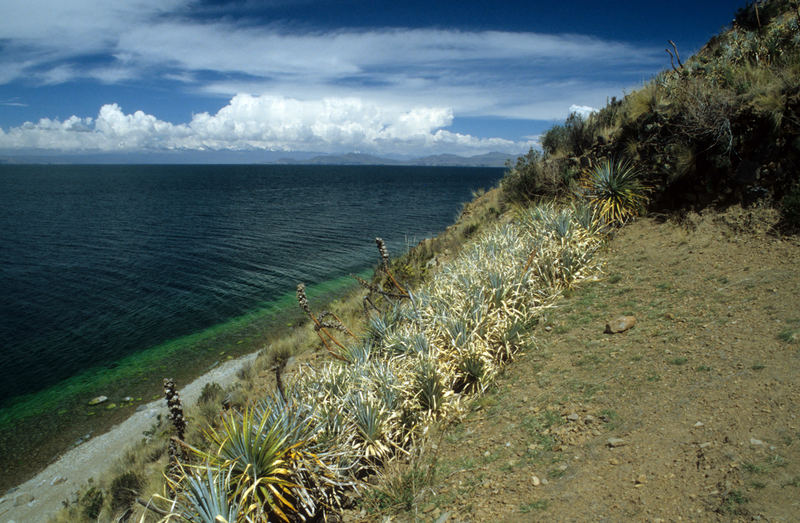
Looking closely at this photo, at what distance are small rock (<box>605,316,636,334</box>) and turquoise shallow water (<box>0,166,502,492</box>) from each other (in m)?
11.2

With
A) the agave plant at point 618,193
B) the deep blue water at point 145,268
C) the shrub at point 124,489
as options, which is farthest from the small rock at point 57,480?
the agave plant at point 618,193

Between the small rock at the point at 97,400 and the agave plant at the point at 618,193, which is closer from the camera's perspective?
the agave plant at the point at 618,193

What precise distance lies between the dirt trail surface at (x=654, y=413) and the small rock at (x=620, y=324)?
0.33 feet

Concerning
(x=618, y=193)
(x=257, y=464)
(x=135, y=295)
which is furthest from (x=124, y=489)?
(x=135, y=295)

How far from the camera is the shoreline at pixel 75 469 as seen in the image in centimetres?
755

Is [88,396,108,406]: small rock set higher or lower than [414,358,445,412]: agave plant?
lower

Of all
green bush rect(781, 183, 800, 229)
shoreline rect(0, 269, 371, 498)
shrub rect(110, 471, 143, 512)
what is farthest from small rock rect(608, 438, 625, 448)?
shoreline rect(0, 269, 371, 498)

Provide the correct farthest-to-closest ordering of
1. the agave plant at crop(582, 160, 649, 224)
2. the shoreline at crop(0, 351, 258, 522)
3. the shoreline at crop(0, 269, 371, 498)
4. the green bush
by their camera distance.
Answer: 1. the shoreline at crop(0, 269, 371, 498)
2. the agave plant at crop(582, 160, 649, 224)
3. the shoreline at crop(0, 351, 258, 522)
4. the green bush

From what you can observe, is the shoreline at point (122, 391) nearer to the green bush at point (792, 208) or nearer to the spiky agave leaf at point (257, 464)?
the spiky agave leaf at point (257, 464)

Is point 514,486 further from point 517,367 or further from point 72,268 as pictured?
point 72,268

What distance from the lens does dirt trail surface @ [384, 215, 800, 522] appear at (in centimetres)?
295

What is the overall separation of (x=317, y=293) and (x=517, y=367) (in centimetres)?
1330

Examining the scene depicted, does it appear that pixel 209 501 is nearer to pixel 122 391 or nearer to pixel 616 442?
pixel 616 442

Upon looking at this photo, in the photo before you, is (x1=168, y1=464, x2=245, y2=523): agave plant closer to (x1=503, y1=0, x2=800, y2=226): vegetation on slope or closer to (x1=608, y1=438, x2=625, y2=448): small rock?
(x1=608, y1=438, x2=625, y2=448): small rock
